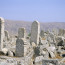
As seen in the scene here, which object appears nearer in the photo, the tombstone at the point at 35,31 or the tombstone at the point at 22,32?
the tombstone at the point at 35,31

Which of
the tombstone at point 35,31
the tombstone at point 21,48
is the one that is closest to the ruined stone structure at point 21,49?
the tombstone at point 21,48

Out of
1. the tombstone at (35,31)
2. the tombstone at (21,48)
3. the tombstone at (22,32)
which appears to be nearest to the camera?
the tombstone at (21,48)

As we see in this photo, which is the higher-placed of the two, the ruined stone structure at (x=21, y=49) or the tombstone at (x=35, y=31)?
the tombstone at (x=35, y=31)

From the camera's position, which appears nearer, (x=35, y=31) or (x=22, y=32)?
(x=35, y=31)

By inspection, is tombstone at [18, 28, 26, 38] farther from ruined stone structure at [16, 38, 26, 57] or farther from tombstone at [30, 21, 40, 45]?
ruined stone structure at [16, 38, 26, 57]

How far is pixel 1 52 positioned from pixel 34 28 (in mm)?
7895

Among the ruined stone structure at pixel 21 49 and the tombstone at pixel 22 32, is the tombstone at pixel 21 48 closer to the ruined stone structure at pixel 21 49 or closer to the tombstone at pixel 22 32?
the ruined stone structure at pixel 21 49

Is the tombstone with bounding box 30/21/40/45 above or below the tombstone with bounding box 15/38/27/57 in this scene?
above

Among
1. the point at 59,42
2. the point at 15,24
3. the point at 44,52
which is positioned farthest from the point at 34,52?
the point at 15,24

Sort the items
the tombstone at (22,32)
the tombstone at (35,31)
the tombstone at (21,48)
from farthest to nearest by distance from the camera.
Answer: the tombstone at (22,32) < the tombstone at (35,31) < the tombstone at (21,48)

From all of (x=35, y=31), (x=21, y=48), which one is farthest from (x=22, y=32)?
(x=21, y=48)

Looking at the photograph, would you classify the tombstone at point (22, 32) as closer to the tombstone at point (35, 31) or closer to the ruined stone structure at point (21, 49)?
the tombstone at point (35, 31)

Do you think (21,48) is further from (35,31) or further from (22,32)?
(22,32)

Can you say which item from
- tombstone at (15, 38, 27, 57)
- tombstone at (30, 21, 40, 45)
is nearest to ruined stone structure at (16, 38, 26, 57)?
tombstone at (15, 38, 27, 57)
